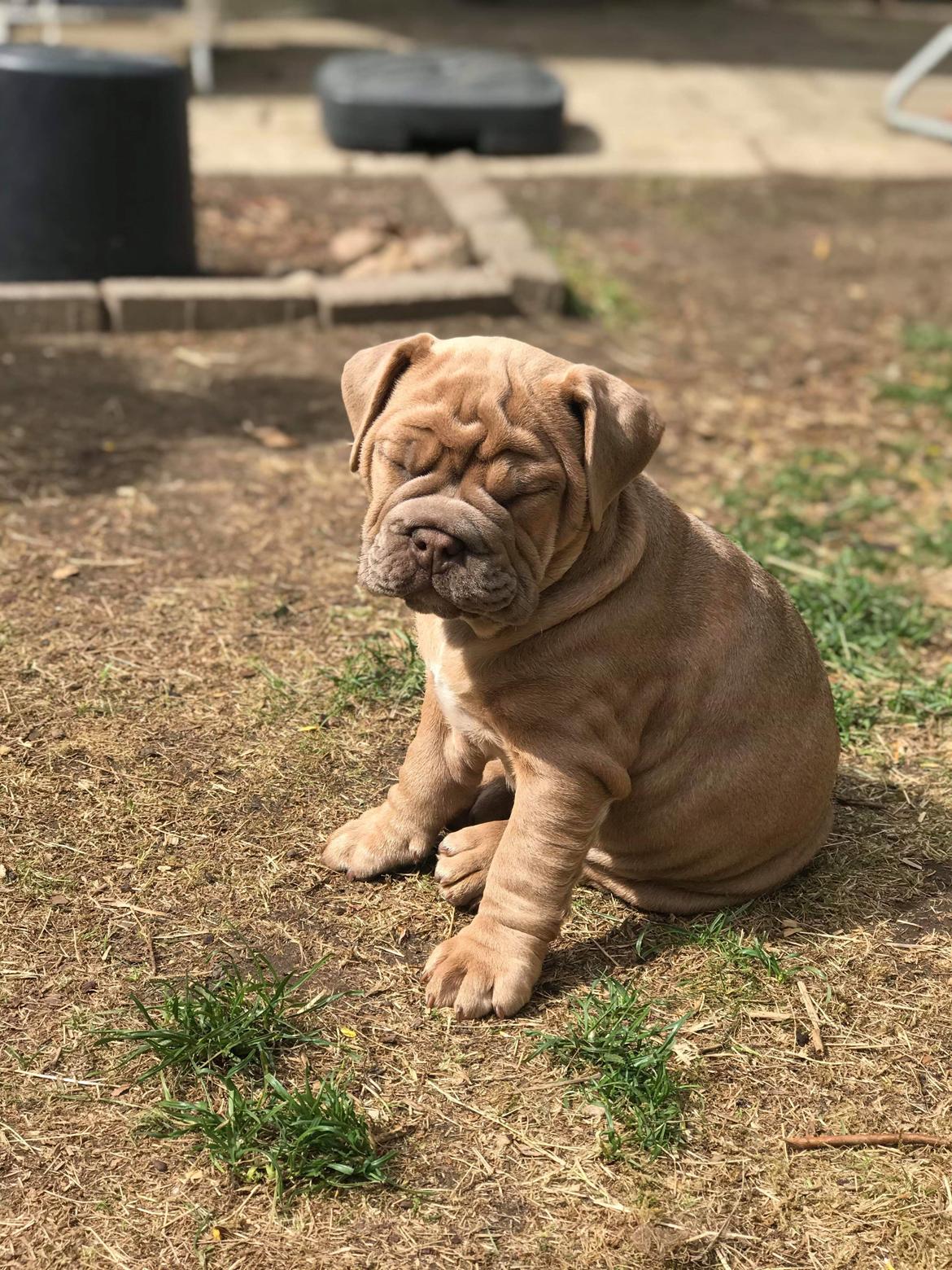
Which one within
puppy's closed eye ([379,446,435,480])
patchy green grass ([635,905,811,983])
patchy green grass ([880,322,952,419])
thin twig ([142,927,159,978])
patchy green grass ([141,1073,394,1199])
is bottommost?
patchy green grass ([880,322,952,419])

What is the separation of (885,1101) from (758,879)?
2.39 ft

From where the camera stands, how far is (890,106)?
8.63 meters

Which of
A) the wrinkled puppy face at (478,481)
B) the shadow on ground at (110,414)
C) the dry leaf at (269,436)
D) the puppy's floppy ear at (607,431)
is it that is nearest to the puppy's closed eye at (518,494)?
the wrinkled puppy face at (478,481)

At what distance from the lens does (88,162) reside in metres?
7.40

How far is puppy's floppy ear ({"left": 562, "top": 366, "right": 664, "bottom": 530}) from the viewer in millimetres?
3291

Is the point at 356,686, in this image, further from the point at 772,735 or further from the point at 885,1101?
the point at 885,1101

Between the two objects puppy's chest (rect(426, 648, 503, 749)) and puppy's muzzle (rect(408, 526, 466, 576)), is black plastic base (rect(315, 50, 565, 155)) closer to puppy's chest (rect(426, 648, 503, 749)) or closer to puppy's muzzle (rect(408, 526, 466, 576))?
puppy's chest (rect(426, 648, 503, 749))

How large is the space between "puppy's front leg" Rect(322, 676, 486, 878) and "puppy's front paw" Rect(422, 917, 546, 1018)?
0.48m

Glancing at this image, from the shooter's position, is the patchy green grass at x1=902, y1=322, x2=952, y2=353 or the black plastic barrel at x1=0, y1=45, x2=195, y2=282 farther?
the patchy green grass at x1=902, y1=322, x2=952, y2=353

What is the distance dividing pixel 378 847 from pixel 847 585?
2537mm

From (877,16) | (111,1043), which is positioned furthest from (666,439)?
(877,16)

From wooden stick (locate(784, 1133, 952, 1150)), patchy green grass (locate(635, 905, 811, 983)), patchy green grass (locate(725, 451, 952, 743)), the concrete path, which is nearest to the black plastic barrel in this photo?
the concrete path

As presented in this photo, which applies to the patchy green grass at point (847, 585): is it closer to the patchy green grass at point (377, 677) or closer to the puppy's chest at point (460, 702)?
the patchy green grass at point (377, 677)

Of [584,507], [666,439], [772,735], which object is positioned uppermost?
[584,507]
